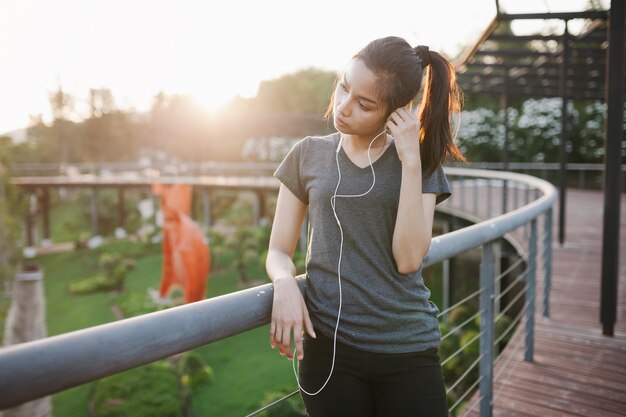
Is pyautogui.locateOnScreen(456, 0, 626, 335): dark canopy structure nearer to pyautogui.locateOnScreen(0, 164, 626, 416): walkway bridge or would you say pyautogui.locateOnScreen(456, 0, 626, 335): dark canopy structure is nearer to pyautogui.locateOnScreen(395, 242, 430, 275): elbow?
pyautogui.locateOnScreen(0, 164, 626, 416): walkway bridge

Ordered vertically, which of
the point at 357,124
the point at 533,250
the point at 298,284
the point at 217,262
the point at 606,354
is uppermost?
the point at 357,124

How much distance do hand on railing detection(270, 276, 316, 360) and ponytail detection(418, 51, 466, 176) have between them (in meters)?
0.44

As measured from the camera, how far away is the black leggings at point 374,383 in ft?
4.12

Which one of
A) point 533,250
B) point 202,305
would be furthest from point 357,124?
point 533,250

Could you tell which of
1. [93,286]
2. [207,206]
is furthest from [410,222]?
[207,206]

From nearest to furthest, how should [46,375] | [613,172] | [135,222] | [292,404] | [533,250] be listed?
[46,375] < [533,250] < [613,172] < [292,404] < [135,222]

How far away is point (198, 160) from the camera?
89.8 ft

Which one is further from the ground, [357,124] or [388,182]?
[357,124]

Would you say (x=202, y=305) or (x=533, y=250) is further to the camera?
(x=533, y=250)

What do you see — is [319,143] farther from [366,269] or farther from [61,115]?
[61,115]

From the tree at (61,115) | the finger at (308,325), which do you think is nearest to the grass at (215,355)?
the finger at (308,325)

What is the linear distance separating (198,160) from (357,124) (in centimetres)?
2677

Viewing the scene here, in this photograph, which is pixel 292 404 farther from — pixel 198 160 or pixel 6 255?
pixel 198 160

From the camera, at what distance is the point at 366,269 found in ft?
4.18
